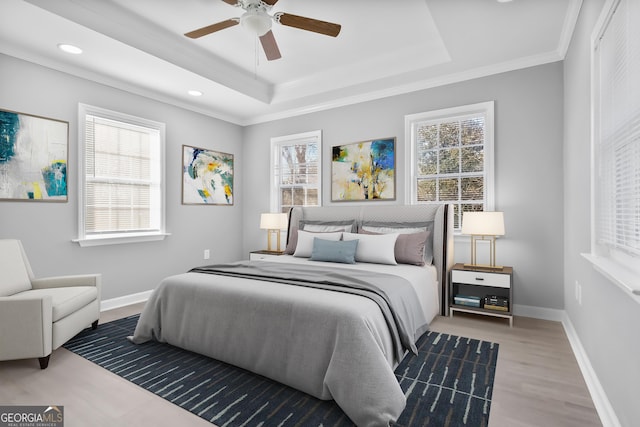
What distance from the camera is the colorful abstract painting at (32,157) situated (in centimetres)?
300

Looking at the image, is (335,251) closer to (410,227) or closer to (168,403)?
(410,227)

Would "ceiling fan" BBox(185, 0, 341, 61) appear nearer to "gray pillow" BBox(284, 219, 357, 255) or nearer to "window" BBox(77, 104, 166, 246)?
"window" BBox(77, 104, 166, 246)

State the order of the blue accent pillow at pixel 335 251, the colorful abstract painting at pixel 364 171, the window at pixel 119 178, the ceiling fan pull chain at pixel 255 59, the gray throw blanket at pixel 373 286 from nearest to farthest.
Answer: the gray throw blanket at pixel 373 286
the blue accent pillow at pixel 335 251
the ceiling fan pull chain at pixel 255 59
the window at pixel 119 178
the colorful abstract painting at pixel 364 171

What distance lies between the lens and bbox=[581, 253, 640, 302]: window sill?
1.29 meters

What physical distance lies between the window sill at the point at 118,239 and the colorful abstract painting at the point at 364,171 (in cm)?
239

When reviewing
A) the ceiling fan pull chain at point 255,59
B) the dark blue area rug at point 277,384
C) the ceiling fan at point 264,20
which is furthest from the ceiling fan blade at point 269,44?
the dark blue area rug at point 277,384

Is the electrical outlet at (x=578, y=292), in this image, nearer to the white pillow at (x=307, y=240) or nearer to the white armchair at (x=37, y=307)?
the white pillow at (x=307, y=240)

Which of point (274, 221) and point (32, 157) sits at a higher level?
point (32, 157)

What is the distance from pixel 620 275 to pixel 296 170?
4073 mm

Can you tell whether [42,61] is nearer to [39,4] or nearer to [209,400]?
[39,4]

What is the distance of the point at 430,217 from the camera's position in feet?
12.0

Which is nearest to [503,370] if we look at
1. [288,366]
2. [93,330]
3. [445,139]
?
[288,366]

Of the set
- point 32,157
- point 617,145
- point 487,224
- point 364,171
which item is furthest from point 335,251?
point 32,157

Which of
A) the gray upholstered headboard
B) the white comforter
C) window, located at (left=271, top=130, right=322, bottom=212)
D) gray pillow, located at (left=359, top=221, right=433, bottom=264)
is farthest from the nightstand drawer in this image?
window, located at (left=271, top=130, right=322, bottom=212)
